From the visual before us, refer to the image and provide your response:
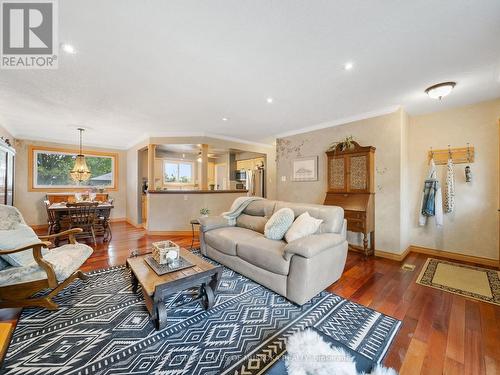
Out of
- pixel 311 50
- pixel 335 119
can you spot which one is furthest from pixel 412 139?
pixel 311 50

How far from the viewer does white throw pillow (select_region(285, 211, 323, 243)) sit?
2.35 m

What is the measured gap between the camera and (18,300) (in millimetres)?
1824

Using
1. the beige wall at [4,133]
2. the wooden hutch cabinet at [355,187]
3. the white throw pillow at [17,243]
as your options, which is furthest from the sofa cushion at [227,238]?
the beige wall at [4,133]

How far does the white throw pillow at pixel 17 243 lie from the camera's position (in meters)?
1.90

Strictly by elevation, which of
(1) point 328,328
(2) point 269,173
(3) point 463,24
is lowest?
(1) point 328,328

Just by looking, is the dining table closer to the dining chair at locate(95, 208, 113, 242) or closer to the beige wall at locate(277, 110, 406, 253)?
the dining chair at locate(95, 208, 113, 242)

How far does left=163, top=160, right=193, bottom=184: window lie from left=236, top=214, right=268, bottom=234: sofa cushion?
5.27m

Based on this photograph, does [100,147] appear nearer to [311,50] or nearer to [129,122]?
[129,122]

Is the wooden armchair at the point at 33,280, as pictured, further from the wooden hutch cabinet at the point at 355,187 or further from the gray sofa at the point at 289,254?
the wooden hutch cabinet at the point at 355,187

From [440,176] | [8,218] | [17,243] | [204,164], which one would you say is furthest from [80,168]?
[440,176]

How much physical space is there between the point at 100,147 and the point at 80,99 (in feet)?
13.1

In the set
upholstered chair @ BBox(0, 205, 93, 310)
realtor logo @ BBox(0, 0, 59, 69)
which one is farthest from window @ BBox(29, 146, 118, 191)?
upholstered chair @ BBox(0, 205, 93, 310)

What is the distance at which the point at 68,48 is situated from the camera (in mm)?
1971

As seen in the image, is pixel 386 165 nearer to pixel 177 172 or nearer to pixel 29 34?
pixel 29 34
